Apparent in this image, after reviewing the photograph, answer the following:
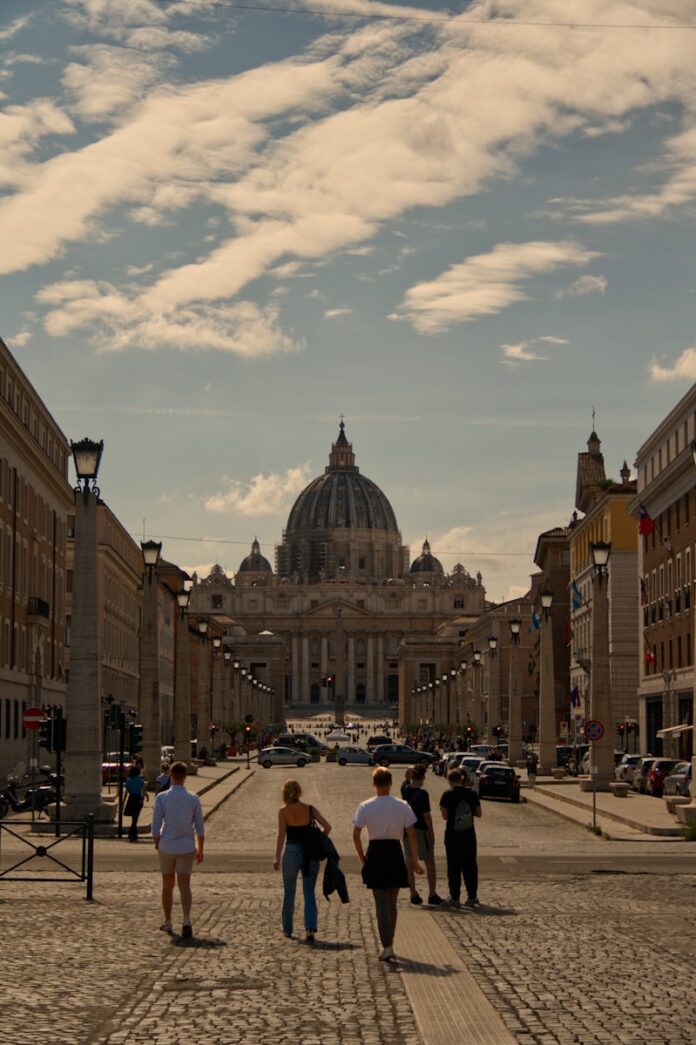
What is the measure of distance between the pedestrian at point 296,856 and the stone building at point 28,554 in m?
38.1

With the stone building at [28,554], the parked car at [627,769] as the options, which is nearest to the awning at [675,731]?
the parked car at [627,769]

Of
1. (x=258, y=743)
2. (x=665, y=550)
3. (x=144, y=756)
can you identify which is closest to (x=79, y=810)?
(x=144, y=756)

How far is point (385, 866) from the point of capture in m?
16.8

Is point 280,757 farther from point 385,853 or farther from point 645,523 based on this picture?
point 385,853

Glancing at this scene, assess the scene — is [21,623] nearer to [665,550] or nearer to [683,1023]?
[665,550]

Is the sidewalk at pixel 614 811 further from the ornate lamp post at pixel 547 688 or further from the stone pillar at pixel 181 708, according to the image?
the stone pillar at pixel 181 708

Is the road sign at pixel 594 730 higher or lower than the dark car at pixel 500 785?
higher

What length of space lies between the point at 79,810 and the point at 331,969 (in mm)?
19955

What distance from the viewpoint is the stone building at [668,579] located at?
67125mm

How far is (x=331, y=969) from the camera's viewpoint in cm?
1551

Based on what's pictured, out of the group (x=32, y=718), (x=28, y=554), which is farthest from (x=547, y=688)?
(x=32, y=718)

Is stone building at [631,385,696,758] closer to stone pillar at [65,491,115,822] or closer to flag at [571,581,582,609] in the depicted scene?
flag at [571,581,582,609]

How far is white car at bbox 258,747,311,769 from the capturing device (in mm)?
94125

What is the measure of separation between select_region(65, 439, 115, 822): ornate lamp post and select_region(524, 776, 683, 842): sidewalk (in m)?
10.4
